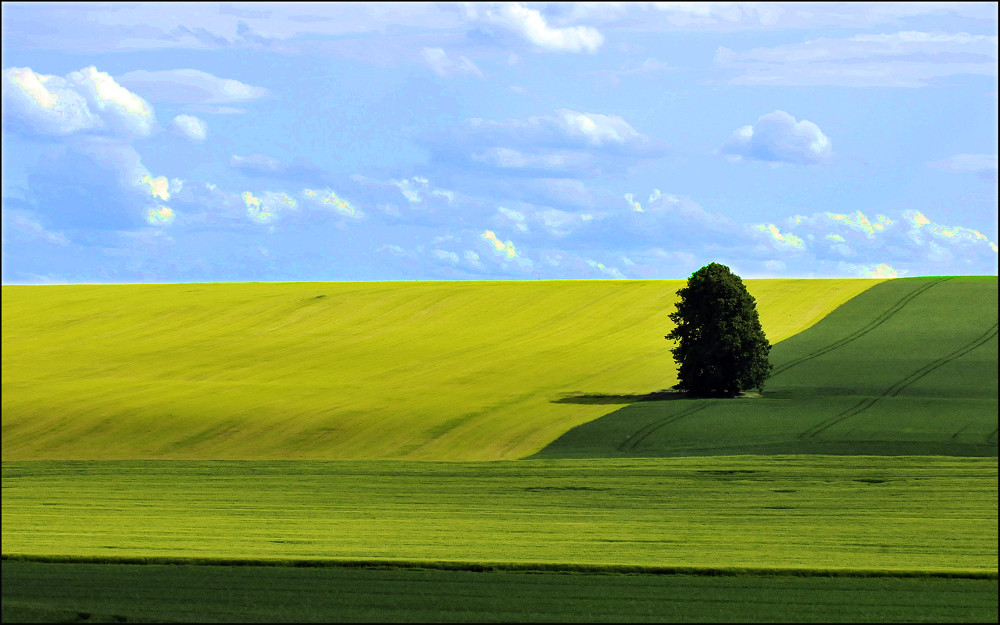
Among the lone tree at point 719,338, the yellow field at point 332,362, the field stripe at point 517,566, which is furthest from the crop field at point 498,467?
the lone tree at point 719,338

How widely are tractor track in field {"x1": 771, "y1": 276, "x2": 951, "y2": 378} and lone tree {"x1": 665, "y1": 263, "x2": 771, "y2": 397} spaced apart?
233 centimetres

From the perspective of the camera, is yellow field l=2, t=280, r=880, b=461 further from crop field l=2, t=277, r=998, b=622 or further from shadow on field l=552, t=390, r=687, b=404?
shadow on field l=552, t=390, r=687, b=404

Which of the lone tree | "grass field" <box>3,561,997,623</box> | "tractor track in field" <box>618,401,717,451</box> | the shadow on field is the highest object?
the lone tree

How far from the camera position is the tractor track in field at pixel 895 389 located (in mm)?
38031

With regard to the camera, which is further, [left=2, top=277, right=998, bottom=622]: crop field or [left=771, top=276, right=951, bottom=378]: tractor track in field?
[left=771, top=276, right=951, bottom=378]: tractor track in field

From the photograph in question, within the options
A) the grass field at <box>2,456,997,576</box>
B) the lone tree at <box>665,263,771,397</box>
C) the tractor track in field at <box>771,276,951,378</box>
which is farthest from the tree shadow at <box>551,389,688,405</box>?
the grass field at <box>2,456,997,576</box>

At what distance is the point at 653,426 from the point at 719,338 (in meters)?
6.72

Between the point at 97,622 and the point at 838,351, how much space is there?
1580 inches

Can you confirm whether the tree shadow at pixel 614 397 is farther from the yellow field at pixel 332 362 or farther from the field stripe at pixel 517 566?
the field stripe at pixel 517 566

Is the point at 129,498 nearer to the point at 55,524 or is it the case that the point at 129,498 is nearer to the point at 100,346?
the point at 55,524

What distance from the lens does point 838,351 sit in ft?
164

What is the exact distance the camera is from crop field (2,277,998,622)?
19.4 metres

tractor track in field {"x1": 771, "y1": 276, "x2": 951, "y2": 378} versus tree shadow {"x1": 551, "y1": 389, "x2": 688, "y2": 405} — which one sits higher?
tractor track in field {"x1": 771, "y1": 276, "x2": 951, "y2": 378}

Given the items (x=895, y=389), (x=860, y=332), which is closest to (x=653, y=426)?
(x=895, y=389)
